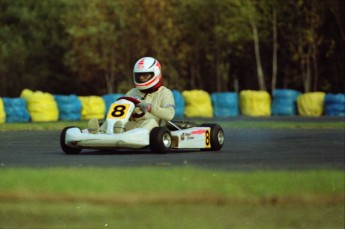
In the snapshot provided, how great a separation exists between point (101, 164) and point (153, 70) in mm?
2701

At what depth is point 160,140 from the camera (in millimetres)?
14383

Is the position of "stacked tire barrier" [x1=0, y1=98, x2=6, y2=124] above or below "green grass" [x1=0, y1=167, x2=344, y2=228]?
below

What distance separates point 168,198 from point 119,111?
5.69 metres

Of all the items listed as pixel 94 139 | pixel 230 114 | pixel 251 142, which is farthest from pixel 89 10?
pixel 94 139

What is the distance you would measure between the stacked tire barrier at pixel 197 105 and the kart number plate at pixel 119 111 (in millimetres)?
17657

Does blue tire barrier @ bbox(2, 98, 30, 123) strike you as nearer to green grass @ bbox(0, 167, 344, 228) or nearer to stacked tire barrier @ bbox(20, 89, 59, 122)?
stacked tire barrier @ bbox(20, 89, 59, 122)

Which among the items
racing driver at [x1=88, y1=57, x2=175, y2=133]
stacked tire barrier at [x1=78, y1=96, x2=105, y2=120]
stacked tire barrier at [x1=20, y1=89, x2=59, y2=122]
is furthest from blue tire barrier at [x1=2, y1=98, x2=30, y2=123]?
racing driver at [x1=88, y1=57, x2=175, y2=133]

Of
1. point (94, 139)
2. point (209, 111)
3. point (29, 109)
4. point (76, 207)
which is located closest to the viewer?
point (76, 207)

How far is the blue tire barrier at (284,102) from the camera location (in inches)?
1358

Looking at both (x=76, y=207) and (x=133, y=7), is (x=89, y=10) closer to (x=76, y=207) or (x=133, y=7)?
(x=133, y=7)

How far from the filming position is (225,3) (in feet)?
154

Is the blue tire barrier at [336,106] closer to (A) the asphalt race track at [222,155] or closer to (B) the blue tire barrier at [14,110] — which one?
(B) the blue tire barrier at [14,110]

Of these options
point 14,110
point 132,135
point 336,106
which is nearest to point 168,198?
point 132,135

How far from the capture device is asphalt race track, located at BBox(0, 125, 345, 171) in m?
13.0
